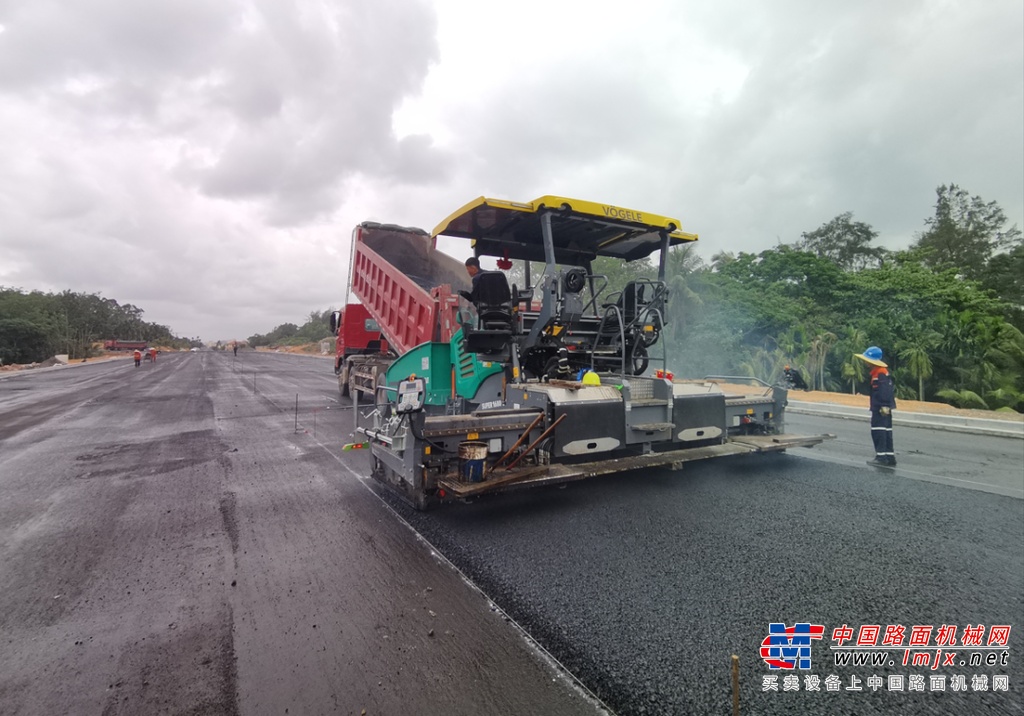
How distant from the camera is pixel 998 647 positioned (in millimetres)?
2201

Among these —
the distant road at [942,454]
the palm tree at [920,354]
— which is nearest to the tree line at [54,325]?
the distant road at [942,454]

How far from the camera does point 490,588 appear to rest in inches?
108

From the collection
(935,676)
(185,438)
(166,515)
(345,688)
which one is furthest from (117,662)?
(185,438)

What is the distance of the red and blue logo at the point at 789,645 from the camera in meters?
2.05

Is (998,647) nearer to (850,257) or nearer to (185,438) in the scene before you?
(185,438)

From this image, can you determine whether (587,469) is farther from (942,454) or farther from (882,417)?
(942,454)

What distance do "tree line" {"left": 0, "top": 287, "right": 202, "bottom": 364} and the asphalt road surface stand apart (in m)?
43.5

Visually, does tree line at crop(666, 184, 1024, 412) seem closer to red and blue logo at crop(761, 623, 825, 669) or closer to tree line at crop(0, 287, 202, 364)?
red and blue logo at crop(761, 623, 825, 669)

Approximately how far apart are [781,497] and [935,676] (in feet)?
7.79

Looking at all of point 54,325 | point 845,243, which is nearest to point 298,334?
point 54,325

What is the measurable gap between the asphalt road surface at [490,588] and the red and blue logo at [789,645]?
0.13ft

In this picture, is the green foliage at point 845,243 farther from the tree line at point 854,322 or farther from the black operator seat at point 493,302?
the black operator seat at point 493,302

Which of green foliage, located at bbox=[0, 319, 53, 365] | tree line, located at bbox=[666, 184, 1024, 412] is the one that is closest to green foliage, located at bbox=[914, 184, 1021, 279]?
tree line, located at bbox=[666, 184, 1024, 412]

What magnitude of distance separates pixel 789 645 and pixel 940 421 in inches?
435
